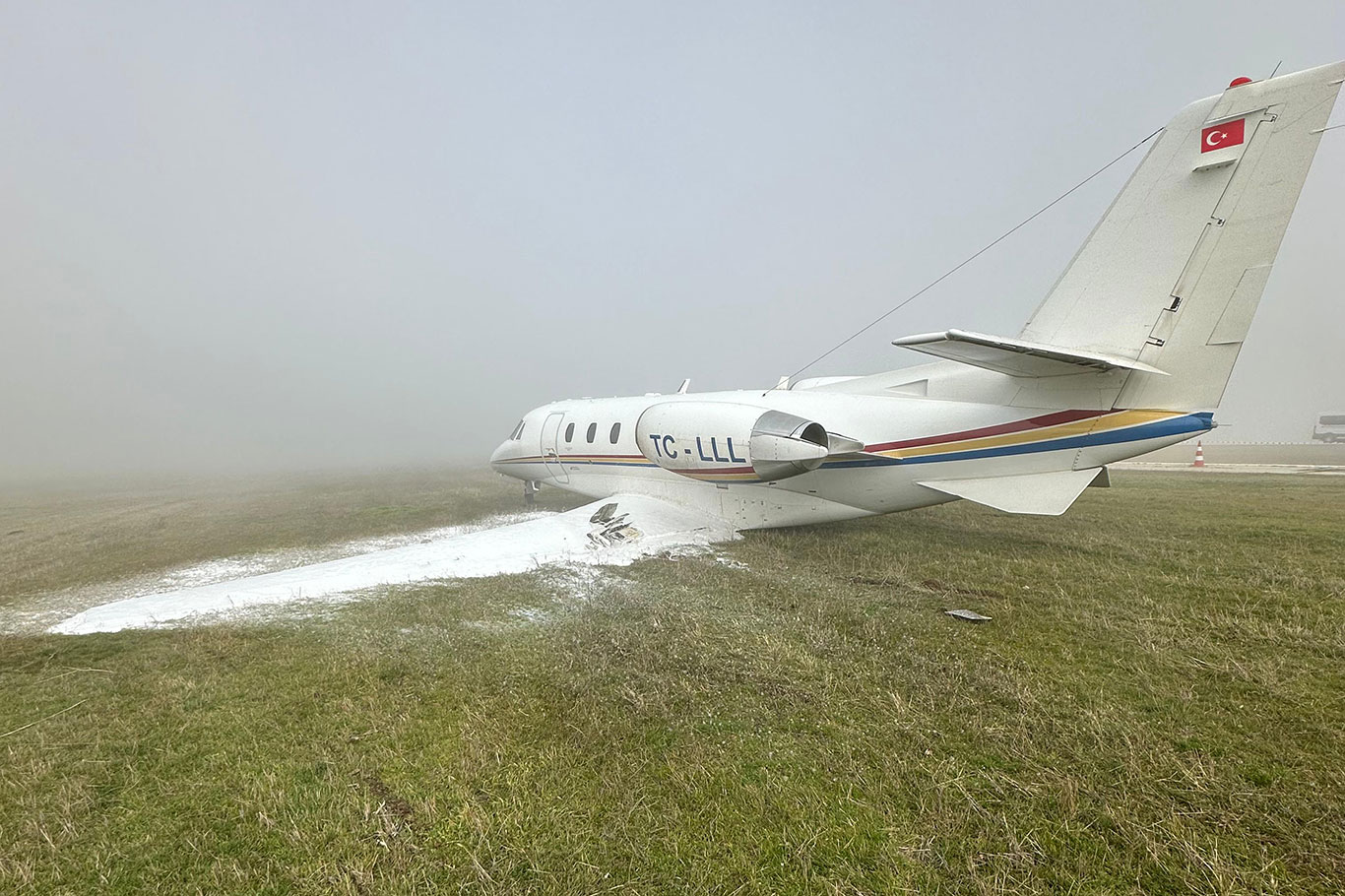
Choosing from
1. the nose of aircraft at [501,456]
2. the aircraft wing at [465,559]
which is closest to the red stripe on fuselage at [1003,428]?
the aircraft wing at [465,559]

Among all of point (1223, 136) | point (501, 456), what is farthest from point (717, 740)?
point (501, 456)

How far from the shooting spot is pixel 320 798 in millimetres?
2365

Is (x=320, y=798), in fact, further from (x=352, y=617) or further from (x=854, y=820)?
(x=352, y=617)

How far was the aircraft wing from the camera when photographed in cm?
540

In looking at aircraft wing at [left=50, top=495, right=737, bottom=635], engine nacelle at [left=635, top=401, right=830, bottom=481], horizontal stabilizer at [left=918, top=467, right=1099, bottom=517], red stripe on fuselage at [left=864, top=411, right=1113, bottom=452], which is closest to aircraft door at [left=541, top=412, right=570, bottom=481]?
Result: aircraft wing at [left=50, top=495, right=737, bottom=635]

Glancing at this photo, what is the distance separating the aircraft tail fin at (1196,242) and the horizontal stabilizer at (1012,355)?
0.22 meters

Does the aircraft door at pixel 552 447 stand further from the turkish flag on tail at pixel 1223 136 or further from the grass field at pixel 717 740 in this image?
the turkish flag on tail at pixel 1223 136

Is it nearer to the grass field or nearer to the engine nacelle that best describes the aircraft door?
the engine nacelle

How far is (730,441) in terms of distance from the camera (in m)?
7.37

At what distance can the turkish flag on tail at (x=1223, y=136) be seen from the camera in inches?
194

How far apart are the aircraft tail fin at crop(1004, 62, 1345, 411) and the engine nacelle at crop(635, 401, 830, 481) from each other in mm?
2944

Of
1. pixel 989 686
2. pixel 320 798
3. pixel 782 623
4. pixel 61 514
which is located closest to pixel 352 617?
pixel 320 798

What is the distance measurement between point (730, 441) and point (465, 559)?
391 centimetres

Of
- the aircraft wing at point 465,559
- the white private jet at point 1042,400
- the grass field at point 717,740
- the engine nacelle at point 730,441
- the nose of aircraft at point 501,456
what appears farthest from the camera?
the nose of aircraft at point 501,456
